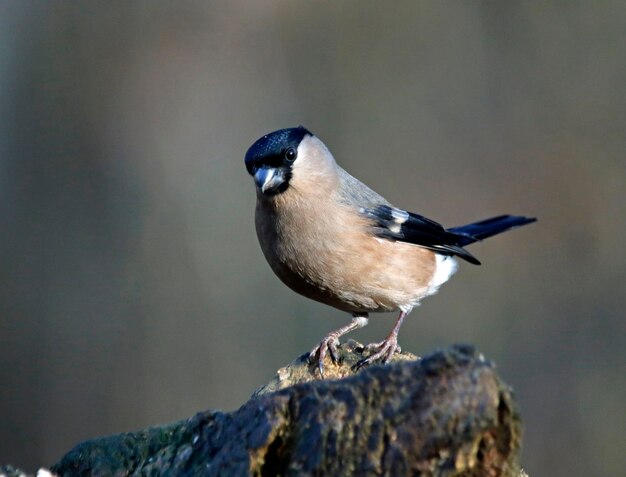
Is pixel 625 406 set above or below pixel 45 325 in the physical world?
below

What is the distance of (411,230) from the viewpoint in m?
5.99

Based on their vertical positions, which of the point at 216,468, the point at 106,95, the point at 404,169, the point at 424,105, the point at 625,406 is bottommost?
the point at 625,406

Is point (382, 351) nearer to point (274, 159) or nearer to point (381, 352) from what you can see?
point (381, 352)

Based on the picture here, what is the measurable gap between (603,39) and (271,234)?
621 cm

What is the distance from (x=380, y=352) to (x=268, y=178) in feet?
3.99

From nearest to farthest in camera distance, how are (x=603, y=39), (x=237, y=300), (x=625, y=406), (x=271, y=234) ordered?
1. (x=271, y=234)
2. (x=625, y=406)
3. (x=237, y=300)
4. (x=603, y=39)

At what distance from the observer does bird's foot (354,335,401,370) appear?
4.62 m

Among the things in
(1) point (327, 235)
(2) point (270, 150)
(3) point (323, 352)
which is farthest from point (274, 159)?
(3) point (323, 352)

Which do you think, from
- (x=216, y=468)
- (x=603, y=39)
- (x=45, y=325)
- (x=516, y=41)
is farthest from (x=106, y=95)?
(x=216, y=468)

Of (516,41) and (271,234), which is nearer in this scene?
(271,234)

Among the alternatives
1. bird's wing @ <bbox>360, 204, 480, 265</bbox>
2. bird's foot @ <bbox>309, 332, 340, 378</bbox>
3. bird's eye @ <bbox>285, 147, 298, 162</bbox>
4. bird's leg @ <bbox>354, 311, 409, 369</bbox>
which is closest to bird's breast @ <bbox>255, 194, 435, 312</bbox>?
bird's wing @ <bbox>360, 204, 480, 265</bbox>

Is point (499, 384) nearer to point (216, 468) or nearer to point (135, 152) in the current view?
point (216, 468)

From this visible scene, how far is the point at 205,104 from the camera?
33.8 ft

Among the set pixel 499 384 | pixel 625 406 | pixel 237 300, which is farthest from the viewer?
pixel 237 300
